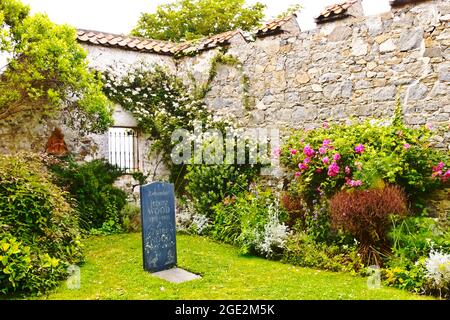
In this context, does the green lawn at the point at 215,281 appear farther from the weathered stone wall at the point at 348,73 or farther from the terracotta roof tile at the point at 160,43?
the terracotta roof tile at the point at 160,43

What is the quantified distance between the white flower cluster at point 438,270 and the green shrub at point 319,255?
97cm

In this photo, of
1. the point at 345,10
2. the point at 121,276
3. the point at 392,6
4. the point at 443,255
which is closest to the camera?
the point at 443,255

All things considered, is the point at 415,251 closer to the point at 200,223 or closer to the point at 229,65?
the point at 200,223

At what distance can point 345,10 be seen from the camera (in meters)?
8.12

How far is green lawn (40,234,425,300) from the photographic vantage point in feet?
17.2

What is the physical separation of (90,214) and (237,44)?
14.9 ft

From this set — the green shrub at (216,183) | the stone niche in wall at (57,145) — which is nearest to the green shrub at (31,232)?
the stone niche in wall at (57,145)

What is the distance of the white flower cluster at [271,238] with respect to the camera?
7082mm

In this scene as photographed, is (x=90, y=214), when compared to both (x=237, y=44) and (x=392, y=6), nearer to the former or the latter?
(x=237, y=44)

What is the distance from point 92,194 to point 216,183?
2.34 m

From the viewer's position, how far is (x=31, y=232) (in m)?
5.85

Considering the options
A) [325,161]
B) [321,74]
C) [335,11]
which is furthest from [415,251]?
[335,11]

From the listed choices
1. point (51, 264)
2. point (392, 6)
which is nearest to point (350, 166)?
point (392, 6)

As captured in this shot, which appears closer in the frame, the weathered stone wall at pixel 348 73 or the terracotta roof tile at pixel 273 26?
the weathered stone wall at pixel 348 73
